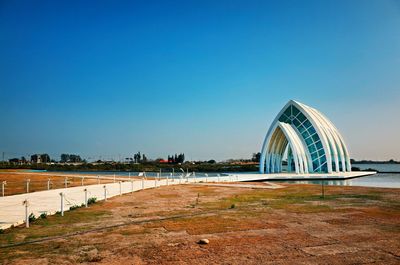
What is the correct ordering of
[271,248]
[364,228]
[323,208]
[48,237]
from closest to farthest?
[271,248], [48,237], [364,228], [323,208]

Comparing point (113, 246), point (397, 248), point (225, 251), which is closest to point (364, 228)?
point (397, 248)

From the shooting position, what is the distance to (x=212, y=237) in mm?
8227

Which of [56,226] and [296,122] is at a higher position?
[296,122]

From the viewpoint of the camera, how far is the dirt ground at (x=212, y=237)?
21.2 ft

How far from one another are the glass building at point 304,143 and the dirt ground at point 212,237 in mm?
38008

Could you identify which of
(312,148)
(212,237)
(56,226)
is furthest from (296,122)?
(56,226)

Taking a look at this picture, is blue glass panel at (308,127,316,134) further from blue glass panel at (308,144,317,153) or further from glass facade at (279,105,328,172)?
blue glass panel at (308,144,317,153)

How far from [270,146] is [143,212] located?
43873 millimetres

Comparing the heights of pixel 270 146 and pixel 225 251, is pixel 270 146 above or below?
above

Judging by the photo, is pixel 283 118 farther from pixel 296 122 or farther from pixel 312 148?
pixel 312 148

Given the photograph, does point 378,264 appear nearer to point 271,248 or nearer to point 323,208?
point 271,248

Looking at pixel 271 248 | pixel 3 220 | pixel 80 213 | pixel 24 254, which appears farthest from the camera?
pixel 80 213

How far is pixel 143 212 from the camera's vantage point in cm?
1243

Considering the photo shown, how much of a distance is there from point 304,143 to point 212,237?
47204mm
